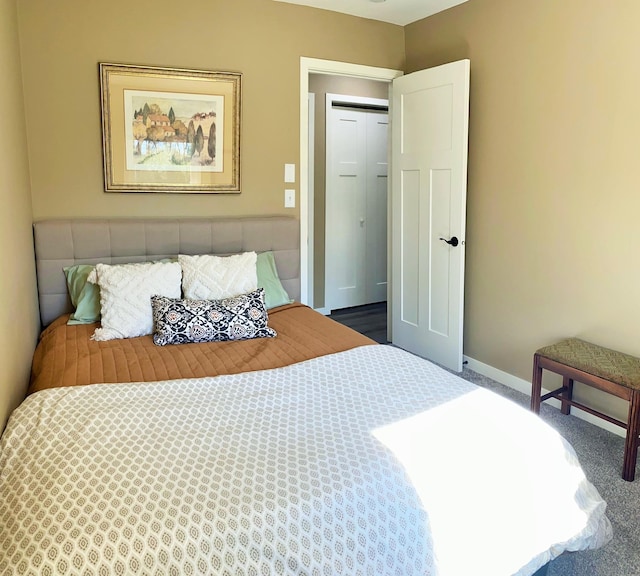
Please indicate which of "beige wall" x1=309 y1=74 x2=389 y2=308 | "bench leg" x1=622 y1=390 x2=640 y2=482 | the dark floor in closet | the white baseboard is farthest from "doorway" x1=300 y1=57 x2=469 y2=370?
"bench leg" x1=622 y1=390 x2=640 y2=482

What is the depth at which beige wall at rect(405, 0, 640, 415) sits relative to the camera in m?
2.68

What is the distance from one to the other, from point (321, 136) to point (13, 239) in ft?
10.5

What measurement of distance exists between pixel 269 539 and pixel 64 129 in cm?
268

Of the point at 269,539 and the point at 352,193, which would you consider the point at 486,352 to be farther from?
the point at 269,539

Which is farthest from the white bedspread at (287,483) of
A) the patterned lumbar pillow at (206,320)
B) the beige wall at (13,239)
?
the patterned lumbar pillow at (206,320)

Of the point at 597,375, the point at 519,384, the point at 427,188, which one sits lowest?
the point at 519,384

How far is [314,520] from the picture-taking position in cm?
130

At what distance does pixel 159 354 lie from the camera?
7.88 ft

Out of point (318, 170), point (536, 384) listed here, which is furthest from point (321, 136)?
point (536, 384)

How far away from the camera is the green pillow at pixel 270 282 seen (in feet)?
10.6

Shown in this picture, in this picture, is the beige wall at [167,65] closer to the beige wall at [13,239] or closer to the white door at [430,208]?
the beige wall at [13,239]

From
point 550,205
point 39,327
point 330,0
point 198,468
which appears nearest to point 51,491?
point 198,468

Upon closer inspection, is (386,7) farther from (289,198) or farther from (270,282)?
(270,282)

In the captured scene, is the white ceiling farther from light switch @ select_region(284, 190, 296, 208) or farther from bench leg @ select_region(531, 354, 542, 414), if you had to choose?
bench leg @ select_region(531, 354, 542, 414)
